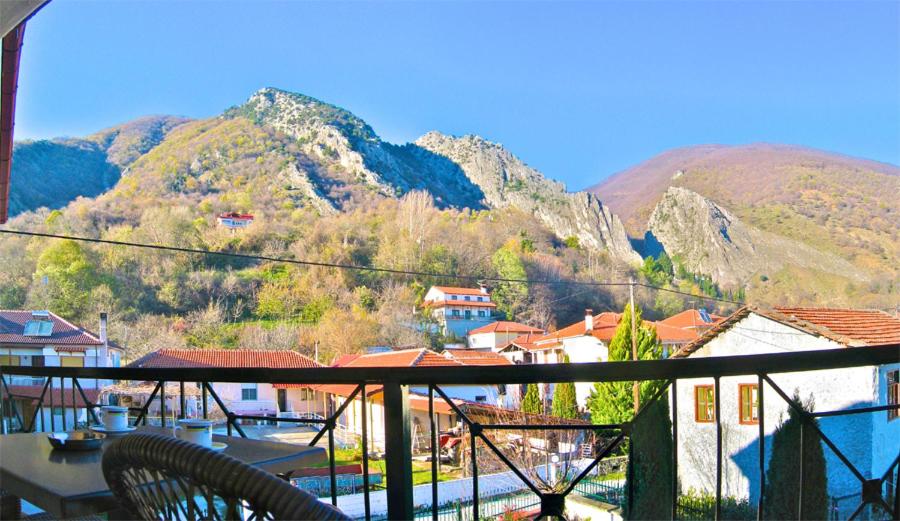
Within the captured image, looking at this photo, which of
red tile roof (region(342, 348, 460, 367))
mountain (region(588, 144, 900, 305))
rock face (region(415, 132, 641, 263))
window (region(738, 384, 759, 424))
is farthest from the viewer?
rock face (region(415, 132, 641, 263))

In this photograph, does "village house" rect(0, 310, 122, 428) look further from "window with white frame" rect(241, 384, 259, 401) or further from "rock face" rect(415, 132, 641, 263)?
"rock face" rect(415, 132, 641, 263)

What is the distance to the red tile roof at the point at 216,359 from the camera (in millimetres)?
23594

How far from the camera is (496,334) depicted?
3216 cm

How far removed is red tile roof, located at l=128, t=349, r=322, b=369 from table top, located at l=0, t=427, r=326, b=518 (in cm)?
2284

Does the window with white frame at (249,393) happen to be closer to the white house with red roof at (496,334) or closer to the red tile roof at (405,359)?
the red tile roof at (405,359)

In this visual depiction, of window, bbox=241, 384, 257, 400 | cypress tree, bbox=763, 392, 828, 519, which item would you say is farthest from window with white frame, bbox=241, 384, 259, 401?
cypress tree, bbox=763, 392, 828, 519

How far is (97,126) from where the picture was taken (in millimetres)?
46844

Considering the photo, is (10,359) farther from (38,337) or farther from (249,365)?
(249,365)

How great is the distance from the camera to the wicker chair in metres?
0.52

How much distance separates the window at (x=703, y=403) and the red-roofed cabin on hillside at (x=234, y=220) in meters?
31.4

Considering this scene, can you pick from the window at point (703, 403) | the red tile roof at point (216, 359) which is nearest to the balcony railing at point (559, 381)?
the window at point (703, 403)

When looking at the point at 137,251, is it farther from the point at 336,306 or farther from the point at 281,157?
the point at 281,157

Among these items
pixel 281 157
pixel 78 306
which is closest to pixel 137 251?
pixel 78 306

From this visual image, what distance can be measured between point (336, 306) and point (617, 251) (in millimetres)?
22027
